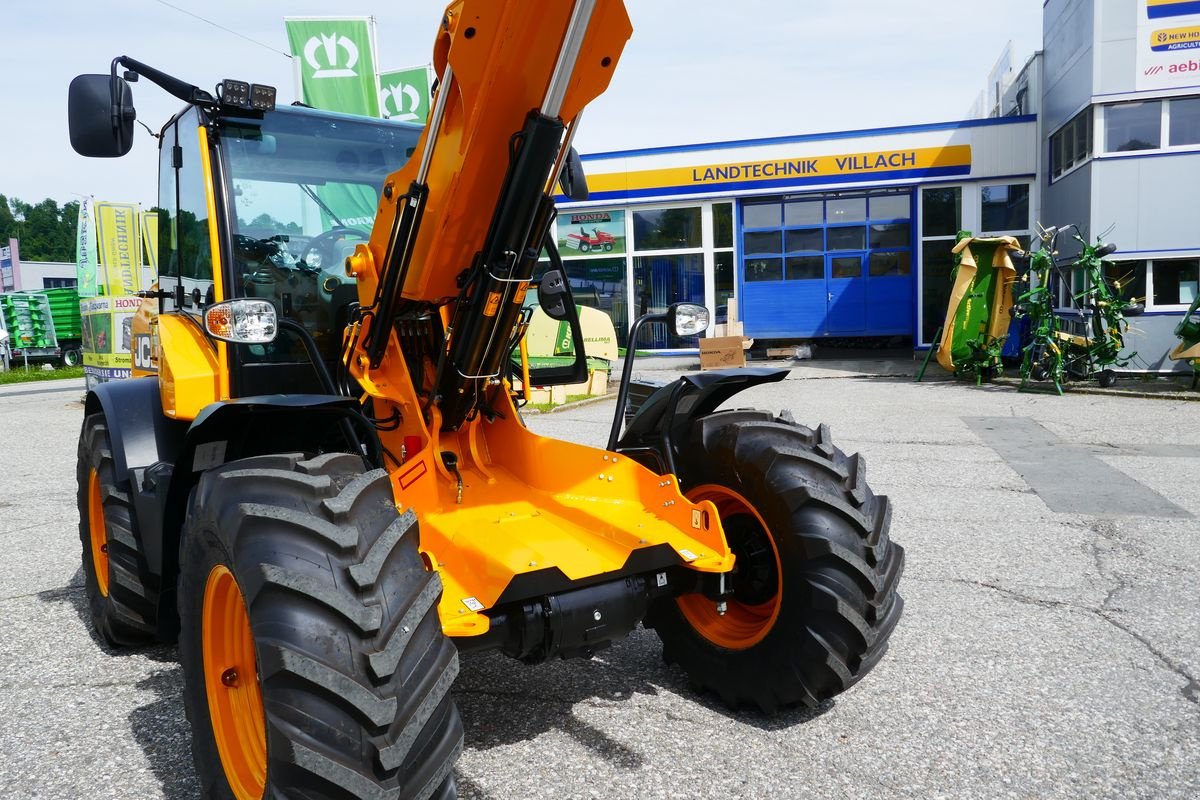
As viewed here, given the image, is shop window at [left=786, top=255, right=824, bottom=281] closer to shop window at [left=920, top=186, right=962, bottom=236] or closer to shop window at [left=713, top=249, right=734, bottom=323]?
shop window at [left=713, top=249, right=734, bottom=323]

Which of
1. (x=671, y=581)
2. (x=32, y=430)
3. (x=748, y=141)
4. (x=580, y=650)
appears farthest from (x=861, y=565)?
(x=748, y=141)

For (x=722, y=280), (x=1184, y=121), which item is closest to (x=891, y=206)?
(x=722, y=280)

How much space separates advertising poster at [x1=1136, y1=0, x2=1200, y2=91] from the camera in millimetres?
15078

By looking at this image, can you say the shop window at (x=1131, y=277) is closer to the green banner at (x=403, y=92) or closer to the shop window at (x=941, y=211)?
the shop window at (x=941, y=211)

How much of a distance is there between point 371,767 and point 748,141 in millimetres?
20634

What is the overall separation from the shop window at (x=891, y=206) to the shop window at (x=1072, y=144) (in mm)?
3117

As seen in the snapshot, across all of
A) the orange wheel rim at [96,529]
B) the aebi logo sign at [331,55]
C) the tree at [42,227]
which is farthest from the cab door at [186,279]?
the tree at [42,227]

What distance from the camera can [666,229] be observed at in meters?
22.4

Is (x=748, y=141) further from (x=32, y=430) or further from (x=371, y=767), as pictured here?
(x=371, y=767)

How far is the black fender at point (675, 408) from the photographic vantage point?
11.4 feet

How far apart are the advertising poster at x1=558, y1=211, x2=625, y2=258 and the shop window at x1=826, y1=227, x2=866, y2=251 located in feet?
16.8

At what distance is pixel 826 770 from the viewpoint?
9.73 ft

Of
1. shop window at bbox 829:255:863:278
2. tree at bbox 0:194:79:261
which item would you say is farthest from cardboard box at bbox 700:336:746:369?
tree at bbox 0:194:79:261

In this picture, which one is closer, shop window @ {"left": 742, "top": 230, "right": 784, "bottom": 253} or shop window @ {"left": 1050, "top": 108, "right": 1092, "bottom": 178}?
shop window @ {"left": 1050, "top": 108, "right": 1092, "bottom": 178}
